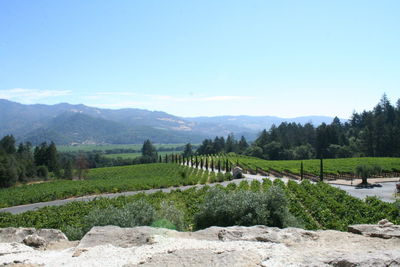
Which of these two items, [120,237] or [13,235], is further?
[13,235]

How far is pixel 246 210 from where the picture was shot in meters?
13.2

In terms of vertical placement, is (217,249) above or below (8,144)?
above

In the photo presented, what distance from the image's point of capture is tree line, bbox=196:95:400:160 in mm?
89688

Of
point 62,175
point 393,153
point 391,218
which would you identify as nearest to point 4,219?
point 391,218

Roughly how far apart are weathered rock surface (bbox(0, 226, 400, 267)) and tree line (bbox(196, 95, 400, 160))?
233 feet

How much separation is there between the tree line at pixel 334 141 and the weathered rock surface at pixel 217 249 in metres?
71.1

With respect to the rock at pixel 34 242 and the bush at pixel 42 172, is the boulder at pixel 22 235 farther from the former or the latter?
the bush at pixel 42 172

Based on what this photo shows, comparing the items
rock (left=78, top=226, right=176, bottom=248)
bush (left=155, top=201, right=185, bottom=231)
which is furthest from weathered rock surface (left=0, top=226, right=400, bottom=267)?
bush (left=155, top=201, right=185, bottom=231)

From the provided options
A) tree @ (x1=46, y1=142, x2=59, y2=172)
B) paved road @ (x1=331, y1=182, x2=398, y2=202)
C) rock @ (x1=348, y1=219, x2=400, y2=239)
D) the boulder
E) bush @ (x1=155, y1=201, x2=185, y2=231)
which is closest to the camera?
rock @ (x1=348, y1=219, x2=400, y2=239)

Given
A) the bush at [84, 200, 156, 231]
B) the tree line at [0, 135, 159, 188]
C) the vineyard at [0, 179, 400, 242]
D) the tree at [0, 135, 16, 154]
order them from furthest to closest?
the tree at [0, 135, 16, 154]
the tree line at [0, 135, 159, 188]
the vineyard at [0, 179, 400, 242]
the bush at [84, 200, 156, 231]

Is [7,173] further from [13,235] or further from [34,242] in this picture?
[34,242]

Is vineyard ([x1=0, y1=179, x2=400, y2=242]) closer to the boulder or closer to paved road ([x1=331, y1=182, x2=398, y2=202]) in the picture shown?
the boulder

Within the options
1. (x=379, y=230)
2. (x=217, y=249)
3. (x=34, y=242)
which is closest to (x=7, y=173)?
(x=34, y=242)

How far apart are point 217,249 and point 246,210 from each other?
6.50 m
